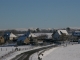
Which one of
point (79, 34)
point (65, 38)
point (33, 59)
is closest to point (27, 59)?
point (33, 59)

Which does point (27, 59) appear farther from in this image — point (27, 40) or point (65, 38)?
point (65, 38)

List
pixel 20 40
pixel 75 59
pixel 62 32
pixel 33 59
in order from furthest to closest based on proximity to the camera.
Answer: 1. pixel 62 32
2. pixel 20 40
3. pixel 75 59
4. pixel 33 59

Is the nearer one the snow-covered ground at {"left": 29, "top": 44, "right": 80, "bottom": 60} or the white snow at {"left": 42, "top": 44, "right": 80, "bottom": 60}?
the snow-covered ground at {"left": 29, "top": 44, "right": 80, "bottom": 60}

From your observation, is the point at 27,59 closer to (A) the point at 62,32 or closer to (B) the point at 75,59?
(B) the point at 75,59

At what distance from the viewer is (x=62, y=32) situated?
124 metres

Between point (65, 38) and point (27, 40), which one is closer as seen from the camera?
point (27, 40)

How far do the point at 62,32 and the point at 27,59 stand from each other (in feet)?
286

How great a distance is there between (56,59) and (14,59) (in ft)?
21.9

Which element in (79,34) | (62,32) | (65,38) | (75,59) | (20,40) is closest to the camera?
(75,59)

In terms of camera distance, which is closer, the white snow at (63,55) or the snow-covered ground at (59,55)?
the snow-covered ground at (59,55)

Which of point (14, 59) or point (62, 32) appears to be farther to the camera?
point (62, 32)

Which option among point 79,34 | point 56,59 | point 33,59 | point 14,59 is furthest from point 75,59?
point 79,34

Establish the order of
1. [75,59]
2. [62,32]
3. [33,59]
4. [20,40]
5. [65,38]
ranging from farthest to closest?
[62,32], [65,38], [20,40], [75,59], [33,59]

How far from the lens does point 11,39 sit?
4614 inches
